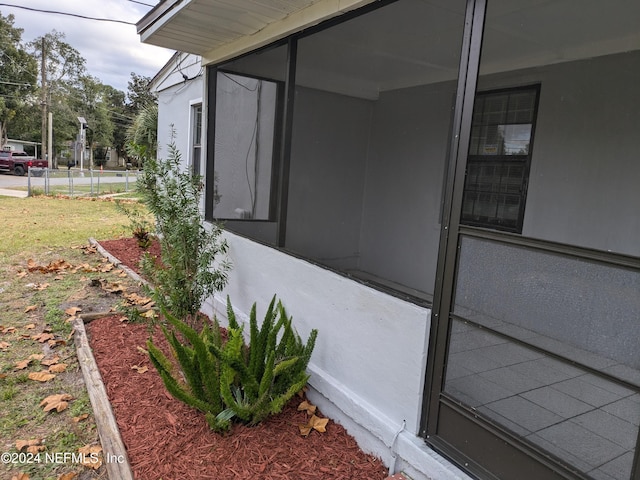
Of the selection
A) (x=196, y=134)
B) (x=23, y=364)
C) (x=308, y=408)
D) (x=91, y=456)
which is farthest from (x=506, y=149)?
(x=196, y=134)

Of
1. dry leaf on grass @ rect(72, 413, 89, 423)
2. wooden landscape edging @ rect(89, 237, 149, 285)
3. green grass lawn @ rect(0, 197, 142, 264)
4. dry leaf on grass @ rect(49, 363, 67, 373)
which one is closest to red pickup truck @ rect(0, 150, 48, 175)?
green grass lawn @ rect(0, 197, 142, 264)

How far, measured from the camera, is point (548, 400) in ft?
5.64

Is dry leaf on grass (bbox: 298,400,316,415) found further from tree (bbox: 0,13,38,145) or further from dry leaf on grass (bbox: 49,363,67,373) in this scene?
tree (bbox: 0,13,38,145)

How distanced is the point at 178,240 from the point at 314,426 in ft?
6.30

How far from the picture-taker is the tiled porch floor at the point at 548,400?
1.48 metres

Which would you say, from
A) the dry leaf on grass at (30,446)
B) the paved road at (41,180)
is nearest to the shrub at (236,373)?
the dry leaf on grass at (30,446)

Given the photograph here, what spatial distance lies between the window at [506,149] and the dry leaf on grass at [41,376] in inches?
156

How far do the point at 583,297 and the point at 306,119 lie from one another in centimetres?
493

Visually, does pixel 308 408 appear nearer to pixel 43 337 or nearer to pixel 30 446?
pixel 30 446

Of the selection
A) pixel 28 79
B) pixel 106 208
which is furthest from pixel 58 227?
pixel 28 79

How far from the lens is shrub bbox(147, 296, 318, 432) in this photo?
2.44m

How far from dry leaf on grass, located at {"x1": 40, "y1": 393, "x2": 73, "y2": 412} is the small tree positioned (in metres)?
0.97

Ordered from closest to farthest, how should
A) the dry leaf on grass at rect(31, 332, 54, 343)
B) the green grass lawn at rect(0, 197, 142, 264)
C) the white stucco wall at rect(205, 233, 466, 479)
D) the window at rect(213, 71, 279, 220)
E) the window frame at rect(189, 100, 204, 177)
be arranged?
the white stucco wall at rect(205, 233, 466, 479)
the dry leaf on grass at rect(31, 332, 54, 343)
the window at rect(213, 71, 279, 220)
the window frame at rect(189, 100, 204, 177)
the green grass lawn at rect(0, 197, 142, 264)

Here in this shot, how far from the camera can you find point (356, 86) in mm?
6098
